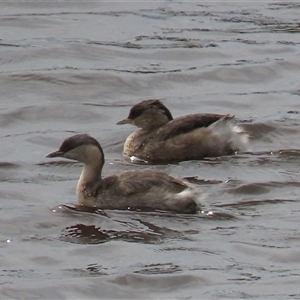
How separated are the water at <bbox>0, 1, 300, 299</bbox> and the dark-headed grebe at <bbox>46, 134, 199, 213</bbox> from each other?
0.13 metres

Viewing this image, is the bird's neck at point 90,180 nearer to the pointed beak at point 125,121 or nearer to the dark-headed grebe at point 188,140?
the dark-headed grebe at point 188,140

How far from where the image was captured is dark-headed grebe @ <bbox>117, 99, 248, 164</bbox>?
39.0ft

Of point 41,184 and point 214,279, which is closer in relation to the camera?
point 214,279

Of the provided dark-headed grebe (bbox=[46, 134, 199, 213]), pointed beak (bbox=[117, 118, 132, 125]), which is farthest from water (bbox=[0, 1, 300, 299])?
pointed beak (bbox=[117, 118, 132, 125])

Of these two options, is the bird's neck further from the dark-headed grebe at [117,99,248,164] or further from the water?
the dark-headed grebe at [117,99,248,164]

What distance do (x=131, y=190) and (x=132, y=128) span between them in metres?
3.18

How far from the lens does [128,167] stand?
11625 millimetres

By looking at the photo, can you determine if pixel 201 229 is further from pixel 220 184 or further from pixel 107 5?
pixel 107 5

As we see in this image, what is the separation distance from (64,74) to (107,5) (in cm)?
410

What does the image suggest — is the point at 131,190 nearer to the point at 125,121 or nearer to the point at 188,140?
the point at 188,140

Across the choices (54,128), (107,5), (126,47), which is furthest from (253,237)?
(107,5)

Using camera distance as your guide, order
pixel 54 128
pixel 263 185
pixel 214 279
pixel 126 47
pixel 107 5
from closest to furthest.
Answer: pixel 214 279, pixel 263 185, pixel 54 128, pixel 126 47, pixel 107 5

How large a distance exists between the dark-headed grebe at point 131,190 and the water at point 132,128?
13 centimetres

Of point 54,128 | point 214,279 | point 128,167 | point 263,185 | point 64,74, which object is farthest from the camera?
point 64,74
